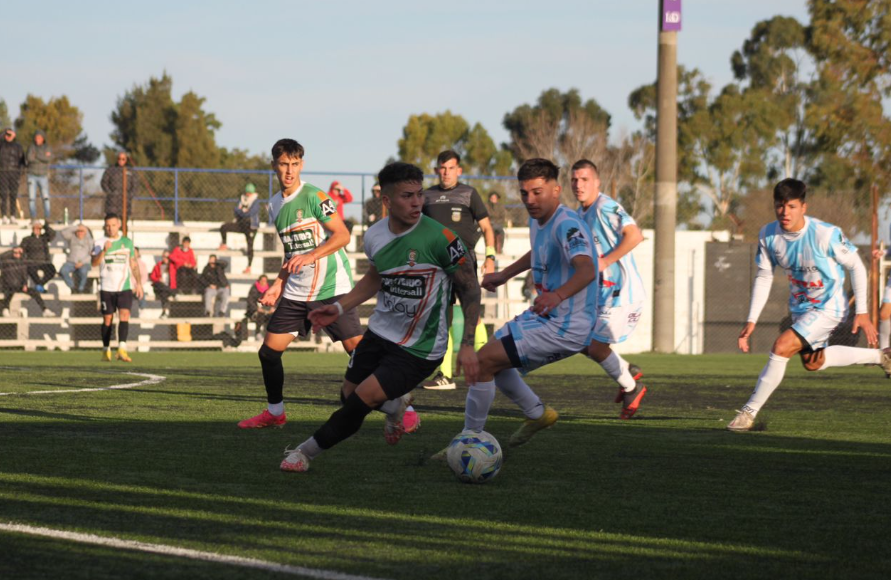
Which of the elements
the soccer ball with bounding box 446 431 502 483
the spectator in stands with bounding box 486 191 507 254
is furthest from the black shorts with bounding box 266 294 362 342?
the spectator in stands with bounding box 486 191 507 254

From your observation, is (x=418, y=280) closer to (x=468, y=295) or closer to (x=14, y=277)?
(x=468, y=295)

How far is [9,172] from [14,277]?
11.1 ft

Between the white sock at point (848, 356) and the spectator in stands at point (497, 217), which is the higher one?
the spectator in stands at point (497, 217)

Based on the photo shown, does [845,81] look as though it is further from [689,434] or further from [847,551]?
[847,551]

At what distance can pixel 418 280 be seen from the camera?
6.45 m

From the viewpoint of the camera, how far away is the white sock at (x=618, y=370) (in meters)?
9.84

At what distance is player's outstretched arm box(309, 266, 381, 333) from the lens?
6.41m

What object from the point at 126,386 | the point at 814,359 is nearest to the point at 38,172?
the point at 126,386

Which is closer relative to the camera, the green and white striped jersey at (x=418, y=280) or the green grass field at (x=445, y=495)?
the green grass field at (x=445, y=495)

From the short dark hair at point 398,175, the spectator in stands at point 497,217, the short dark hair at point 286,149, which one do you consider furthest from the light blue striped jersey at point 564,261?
the spectator in stands at point 497,217

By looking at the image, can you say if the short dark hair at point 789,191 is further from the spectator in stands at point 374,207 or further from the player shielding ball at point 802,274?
the spectator in stands at point 374,207

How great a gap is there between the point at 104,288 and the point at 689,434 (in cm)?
1191

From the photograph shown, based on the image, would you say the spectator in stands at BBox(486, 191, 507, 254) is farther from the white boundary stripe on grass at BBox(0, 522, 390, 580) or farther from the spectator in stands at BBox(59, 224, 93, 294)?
the white boundary stripe on grass at BBox(0, 522, 390, 580)

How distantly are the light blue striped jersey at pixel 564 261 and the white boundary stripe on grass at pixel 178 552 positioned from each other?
3.08 meters
